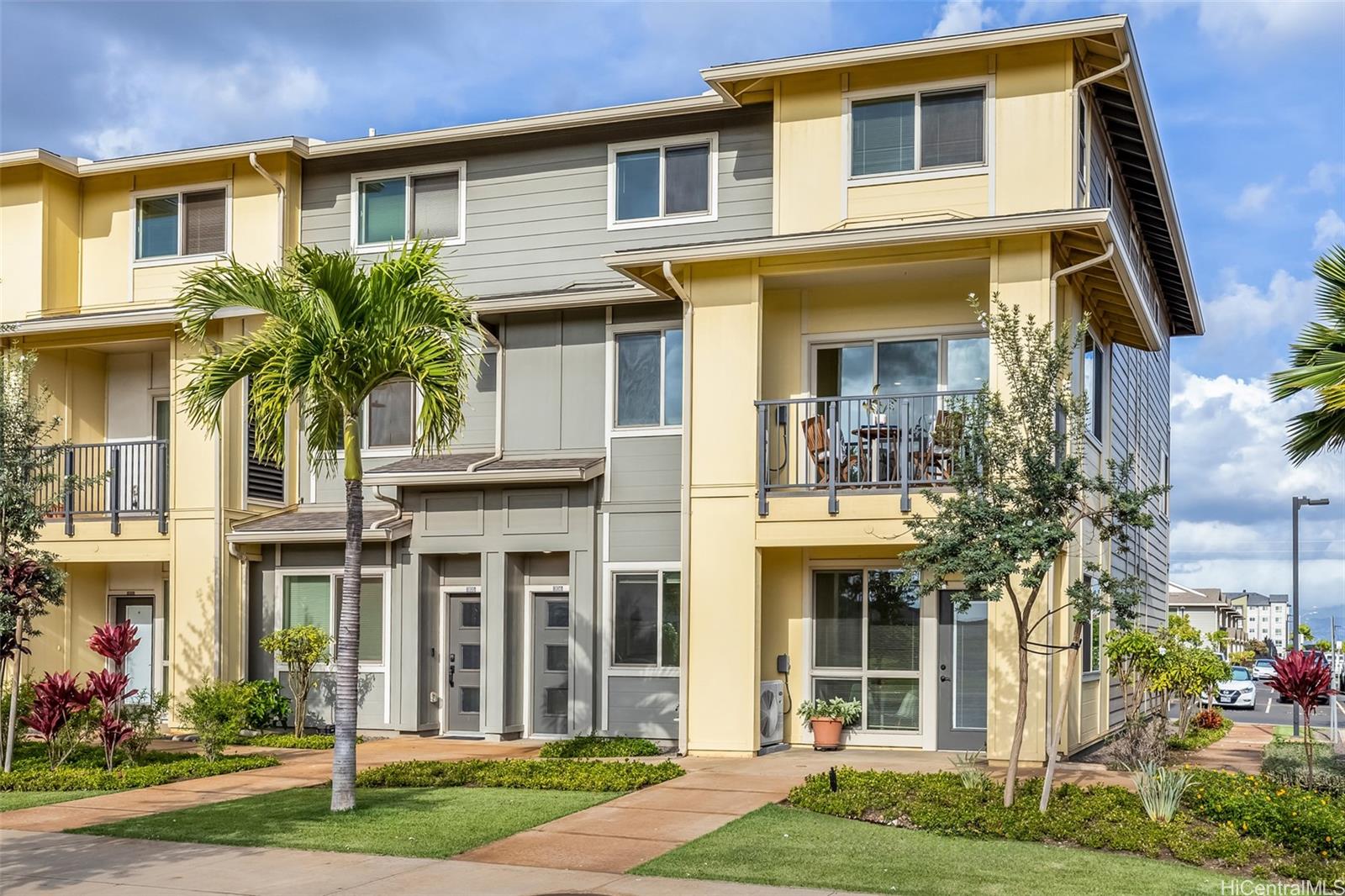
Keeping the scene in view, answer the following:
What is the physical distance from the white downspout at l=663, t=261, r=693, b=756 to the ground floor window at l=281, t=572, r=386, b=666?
4901 millimetres

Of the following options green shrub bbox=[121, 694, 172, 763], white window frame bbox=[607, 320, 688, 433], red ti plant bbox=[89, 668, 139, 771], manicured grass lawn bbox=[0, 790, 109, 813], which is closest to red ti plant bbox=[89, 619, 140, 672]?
red ti plant bbox=[89, 668, 139, 771]

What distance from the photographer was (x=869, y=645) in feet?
54.9

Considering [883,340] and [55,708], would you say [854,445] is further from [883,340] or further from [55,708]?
[55,708]

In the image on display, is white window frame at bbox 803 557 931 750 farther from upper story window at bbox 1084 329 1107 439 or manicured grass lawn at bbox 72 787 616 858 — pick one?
manicured grass lawn at bbox 72 787 616 858

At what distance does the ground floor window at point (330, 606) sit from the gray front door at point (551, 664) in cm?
234

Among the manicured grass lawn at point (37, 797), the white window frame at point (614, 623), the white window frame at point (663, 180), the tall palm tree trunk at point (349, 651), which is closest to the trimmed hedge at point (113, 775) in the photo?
the manicured grass lawn at point (37, 797)

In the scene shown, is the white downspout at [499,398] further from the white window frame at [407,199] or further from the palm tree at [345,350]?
the palm tree at [345,350]

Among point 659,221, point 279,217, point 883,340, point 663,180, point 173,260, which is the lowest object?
point 883,340

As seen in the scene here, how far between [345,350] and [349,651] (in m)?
2.77

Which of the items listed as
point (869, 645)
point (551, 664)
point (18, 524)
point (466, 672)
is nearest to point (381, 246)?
point (466, 672)

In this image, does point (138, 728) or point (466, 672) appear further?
point (466, 672)

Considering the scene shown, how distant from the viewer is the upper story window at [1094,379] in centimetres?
1769

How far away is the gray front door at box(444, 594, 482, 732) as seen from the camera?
18531 millimetres

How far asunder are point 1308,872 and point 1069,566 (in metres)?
6.65
